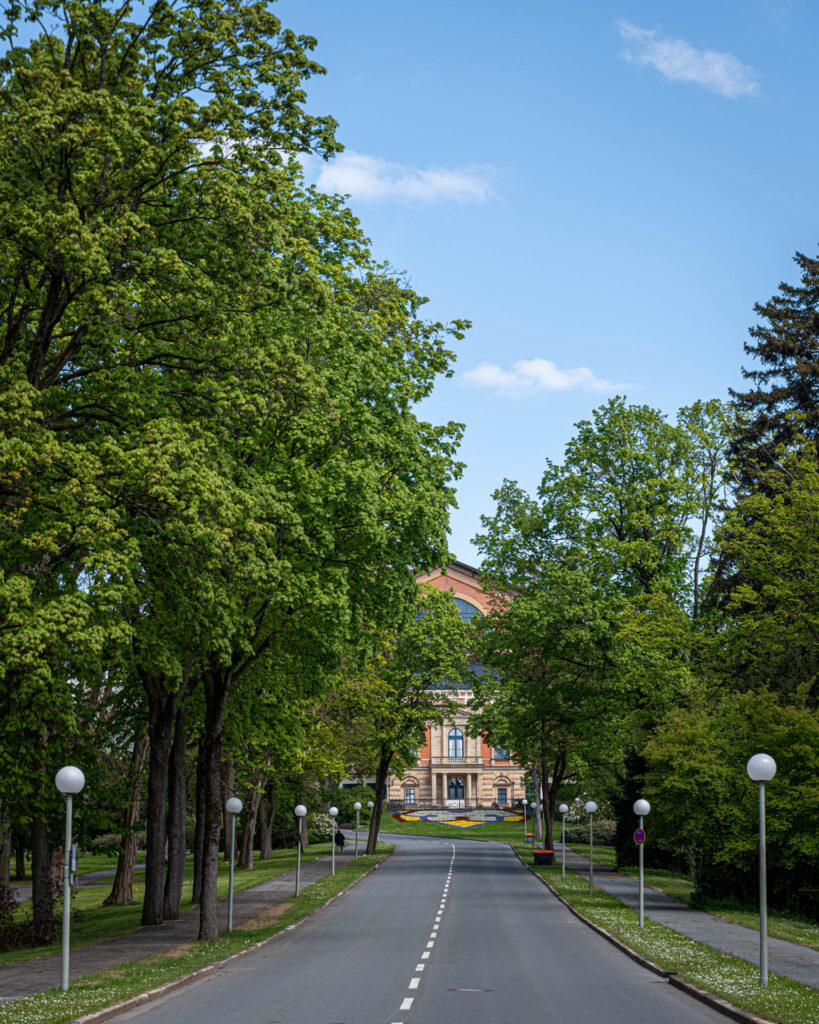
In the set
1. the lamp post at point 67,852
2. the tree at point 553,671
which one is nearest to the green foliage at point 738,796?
the tree at point 553,671

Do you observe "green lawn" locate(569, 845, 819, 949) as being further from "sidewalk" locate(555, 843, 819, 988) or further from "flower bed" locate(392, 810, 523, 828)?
"flower bed" locate(392, 810, 523, 828)

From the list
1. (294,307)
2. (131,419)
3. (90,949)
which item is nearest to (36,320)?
(131,419)

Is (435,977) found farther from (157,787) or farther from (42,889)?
(157,787)

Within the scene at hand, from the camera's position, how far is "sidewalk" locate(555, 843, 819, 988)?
19.1m

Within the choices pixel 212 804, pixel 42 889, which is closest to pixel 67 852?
pixel 212 804

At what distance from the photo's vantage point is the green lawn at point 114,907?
932 inches

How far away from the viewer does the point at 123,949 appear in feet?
73.0

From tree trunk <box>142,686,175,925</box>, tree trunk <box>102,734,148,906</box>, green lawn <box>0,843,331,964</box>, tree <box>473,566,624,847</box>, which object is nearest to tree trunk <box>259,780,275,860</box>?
green lawn <box>0,843,331,964</box>

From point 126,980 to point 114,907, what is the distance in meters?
18.0

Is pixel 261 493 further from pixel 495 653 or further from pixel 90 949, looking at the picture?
pixel 495 653

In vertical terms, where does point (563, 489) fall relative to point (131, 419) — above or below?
above

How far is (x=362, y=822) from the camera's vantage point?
287 feet

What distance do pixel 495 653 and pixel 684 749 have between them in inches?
630

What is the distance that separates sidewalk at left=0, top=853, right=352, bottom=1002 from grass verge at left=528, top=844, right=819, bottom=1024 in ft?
29.4
